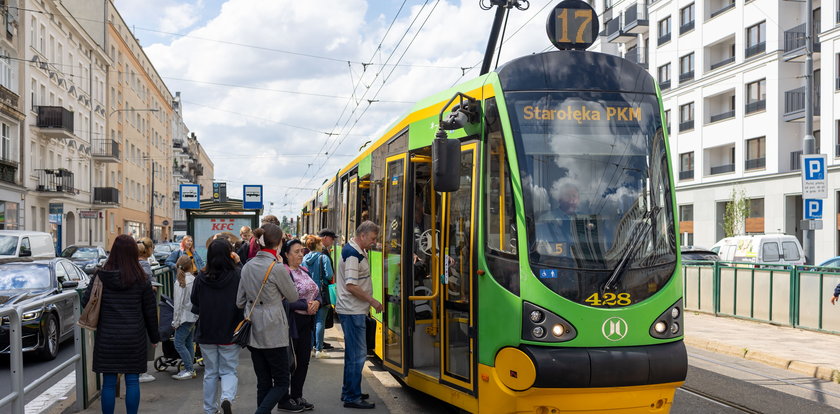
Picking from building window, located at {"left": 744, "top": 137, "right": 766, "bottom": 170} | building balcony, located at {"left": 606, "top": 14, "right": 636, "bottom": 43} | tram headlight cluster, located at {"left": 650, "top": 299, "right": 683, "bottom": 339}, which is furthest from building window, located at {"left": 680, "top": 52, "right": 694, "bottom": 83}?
tram headlight cluster, located at {"left": 650, "top": 299, "right": 683, "bottom": 339}

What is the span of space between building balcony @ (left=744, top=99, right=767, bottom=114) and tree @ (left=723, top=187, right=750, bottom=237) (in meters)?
3.89

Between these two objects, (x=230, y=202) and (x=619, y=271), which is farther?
(x=230, y=202)

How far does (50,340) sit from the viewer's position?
1009 cm

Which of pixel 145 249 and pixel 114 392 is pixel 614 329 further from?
pixel 145 249

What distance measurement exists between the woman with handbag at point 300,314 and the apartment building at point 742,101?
31131mm

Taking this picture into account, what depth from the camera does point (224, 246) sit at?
6598 mm

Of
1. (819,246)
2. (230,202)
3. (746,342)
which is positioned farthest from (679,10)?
(746,342)

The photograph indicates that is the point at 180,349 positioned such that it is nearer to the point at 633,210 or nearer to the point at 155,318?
the point at 155,318

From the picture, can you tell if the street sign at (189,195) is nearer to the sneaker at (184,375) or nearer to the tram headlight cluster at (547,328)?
the sneaker at (184,375)

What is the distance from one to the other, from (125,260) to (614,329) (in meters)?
3.90

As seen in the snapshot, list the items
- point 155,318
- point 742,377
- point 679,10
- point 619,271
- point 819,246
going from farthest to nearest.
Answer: point 679,10 < point 819,246 < point 742,377 < point 155,318 < point 619,271

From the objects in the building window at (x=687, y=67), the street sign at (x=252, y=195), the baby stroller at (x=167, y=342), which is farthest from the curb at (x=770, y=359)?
the building window at (x=687, y=67)

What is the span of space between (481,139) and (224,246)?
234cm


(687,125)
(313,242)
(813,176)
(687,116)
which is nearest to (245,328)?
Result: (313,242)
